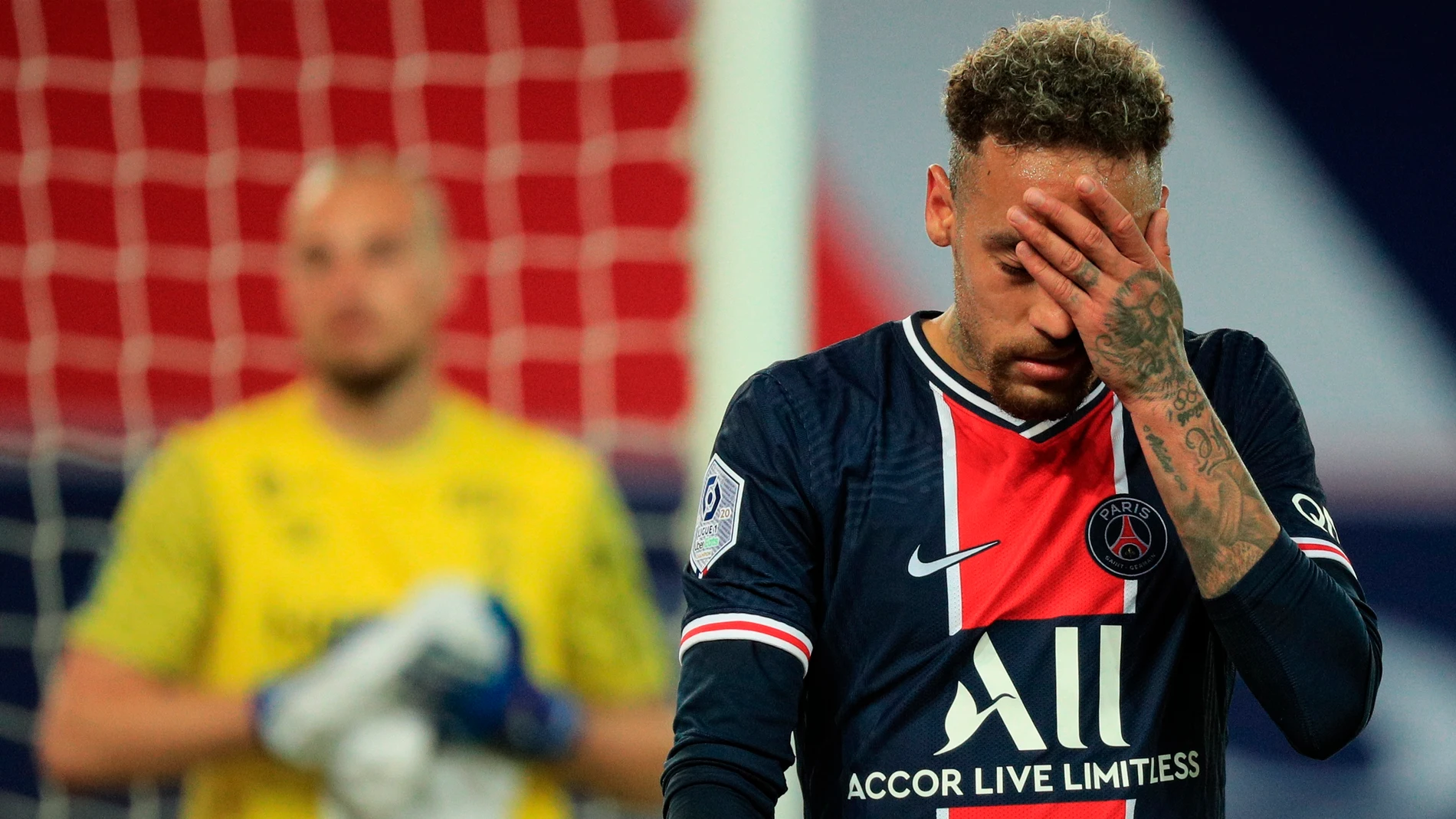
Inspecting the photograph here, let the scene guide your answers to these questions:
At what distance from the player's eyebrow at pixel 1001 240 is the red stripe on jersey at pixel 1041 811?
1.54ft

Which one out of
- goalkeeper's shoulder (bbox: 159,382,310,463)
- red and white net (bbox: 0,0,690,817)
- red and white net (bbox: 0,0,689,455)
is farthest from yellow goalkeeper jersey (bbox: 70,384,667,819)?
red and white net (bbox: 0,0,689,455)

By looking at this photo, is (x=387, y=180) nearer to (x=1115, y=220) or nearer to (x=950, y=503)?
(x=950, y=503)

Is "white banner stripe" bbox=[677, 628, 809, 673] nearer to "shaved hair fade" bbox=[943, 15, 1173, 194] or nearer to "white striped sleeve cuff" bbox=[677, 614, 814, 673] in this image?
"white striped sleeve cuff" bbox=[677, 614, 814, 673]

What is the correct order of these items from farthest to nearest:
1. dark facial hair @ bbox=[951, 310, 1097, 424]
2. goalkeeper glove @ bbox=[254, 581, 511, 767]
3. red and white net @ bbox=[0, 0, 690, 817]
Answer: red and white net @ bbox=[0, 0, 690, 817] → goalkeeper glove @ bbox=[254, 581, 511, 767] → dark facial hair @ bbox=[951, 310, 1097, 424]

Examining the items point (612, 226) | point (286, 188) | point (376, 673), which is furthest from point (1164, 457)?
point (286, 188)

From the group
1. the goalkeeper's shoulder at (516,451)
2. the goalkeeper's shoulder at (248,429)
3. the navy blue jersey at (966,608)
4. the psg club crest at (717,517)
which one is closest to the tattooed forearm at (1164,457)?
the navy blue jersey at (966,608)

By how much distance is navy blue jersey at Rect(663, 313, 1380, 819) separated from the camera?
135 centimetres

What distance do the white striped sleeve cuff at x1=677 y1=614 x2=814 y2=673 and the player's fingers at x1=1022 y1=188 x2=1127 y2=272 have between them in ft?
1.22

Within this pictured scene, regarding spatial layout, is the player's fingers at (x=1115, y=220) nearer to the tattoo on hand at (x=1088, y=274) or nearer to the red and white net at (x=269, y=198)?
the tattoo on hand at (x=1088, y=274)

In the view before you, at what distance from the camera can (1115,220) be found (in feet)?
4.23

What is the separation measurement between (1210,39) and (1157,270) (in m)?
4.17

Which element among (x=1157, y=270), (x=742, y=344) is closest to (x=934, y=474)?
(x=1157, y=270)

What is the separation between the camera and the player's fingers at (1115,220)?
128 centimetres

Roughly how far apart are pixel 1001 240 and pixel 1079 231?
0.29 ft
